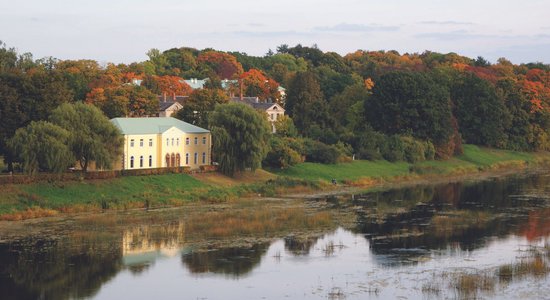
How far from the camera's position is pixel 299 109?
107 metres

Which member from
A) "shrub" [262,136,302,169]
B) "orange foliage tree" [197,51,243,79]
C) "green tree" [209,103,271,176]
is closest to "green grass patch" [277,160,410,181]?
"shrub" [262,136,302,169]

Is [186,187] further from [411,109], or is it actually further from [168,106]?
[411,109]

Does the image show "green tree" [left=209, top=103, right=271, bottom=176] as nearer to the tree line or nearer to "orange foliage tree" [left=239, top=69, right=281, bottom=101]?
the tree line

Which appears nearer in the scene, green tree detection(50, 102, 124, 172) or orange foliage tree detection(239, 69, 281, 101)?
green tree detection(50, 102, 124, 172)

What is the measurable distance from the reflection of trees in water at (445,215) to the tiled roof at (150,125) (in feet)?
53.7

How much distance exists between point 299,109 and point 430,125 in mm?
14660

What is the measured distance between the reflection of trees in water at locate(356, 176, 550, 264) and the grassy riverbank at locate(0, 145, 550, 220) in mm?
6262

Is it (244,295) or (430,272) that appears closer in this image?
(244,295)

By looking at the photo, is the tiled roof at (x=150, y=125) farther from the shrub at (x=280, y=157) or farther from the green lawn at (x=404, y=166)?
the green lawn at (x=404, y=166)

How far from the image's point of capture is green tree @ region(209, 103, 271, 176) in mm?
77500

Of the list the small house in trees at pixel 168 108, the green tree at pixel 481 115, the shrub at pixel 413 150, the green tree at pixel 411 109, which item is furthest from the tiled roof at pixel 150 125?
the green tree at pixel 481 115

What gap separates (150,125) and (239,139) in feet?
24.1

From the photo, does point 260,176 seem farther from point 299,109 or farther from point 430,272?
point 430,272

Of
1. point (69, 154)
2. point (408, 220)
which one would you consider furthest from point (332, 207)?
point (69, 154)
